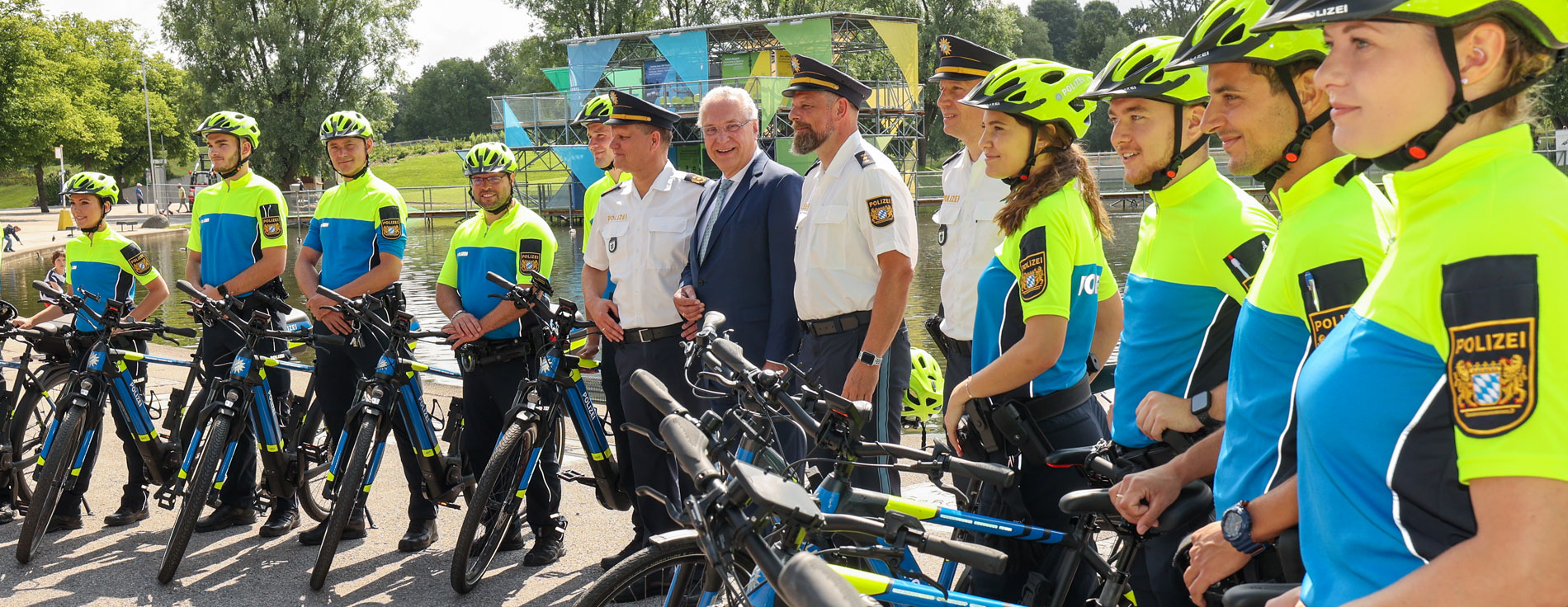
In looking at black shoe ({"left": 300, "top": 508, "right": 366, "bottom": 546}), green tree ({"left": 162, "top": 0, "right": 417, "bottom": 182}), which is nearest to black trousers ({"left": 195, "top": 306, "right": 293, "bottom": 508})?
black shoe ({"left": 300, "top": 508, "right": 366, "bottom": 546})

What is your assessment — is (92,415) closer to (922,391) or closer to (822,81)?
(822,81)

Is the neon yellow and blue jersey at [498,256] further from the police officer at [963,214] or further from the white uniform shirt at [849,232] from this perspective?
the police officer at [963,214]

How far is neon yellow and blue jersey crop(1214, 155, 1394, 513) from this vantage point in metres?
2.02

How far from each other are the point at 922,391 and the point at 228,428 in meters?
3.26

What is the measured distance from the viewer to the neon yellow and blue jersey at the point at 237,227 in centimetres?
646

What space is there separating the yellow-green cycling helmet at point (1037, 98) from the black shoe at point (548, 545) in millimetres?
2756

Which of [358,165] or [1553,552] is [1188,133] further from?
[358,165]

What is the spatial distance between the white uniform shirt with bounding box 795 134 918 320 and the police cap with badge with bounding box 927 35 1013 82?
0.72m

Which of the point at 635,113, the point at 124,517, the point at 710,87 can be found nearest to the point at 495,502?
the point at 635,113

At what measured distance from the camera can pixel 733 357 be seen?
2.79m

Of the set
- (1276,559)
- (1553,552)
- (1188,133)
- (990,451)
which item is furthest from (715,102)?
(1553,552)

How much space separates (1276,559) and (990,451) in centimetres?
129

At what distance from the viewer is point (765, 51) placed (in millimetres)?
40250

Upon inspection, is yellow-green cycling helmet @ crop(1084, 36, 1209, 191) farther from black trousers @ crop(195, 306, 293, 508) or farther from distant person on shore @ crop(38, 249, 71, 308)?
distant person on shore @ crop(38, 249, 71, 308)
